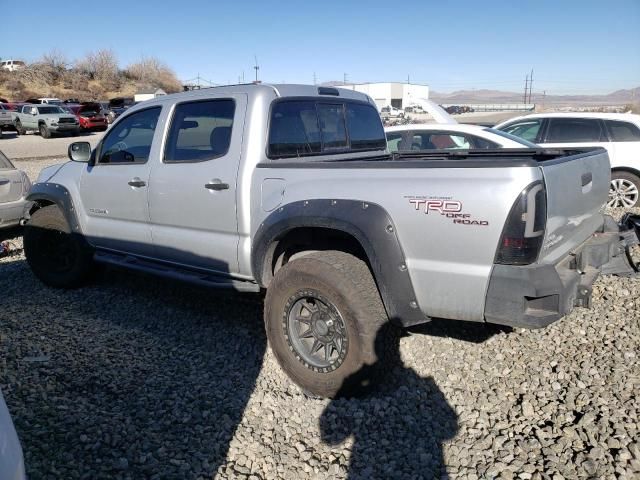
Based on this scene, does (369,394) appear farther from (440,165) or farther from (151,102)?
(151,102)

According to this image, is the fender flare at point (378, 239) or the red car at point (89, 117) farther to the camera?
the red car at point (89, 117)

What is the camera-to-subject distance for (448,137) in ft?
25.0

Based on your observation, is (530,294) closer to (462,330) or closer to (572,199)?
(572,199)

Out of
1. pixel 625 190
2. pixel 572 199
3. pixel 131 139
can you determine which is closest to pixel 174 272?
pixel 131 139

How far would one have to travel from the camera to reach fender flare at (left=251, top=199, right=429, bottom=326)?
2.89m

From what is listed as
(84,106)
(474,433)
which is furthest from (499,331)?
(84,106)

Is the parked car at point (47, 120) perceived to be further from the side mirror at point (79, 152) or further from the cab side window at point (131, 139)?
the cab side window at point (131, 139)

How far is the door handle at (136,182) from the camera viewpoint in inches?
168

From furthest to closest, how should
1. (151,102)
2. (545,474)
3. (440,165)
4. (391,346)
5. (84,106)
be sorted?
(84,106)
(151,102)
(391,346)
(440,165)
(545,474)

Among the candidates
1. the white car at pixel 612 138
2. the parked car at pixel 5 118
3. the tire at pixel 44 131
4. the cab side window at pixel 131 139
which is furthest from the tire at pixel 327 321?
the parked car at pixel 5 118

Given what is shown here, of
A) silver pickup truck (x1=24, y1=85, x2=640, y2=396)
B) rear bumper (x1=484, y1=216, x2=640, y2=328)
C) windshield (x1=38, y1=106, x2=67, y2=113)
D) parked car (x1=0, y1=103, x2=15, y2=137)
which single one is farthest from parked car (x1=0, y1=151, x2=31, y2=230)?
parked car (x1=0, y1=103, x2=15, y2=137)

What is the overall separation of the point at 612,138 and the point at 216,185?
7.44m

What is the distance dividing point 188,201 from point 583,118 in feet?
24.5

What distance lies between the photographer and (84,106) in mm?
30125
